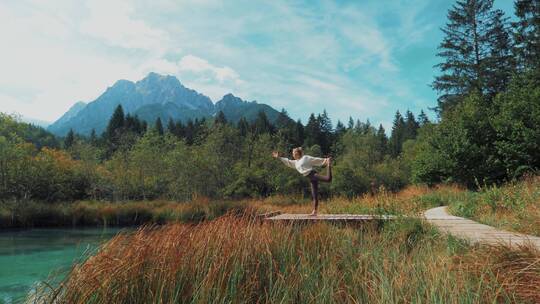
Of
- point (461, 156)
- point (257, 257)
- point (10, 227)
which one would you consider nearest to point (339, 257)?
point (257, 257)

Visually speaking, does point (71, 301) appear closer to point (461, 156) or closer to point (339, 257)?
point (339, 257)

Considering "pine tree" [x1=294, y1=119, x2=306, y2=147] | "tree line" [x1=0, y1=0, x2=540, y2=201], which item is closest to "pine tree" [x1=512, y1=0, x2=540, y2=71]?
"tree line" [x1=0, y1=0, x2=540, y2=201]

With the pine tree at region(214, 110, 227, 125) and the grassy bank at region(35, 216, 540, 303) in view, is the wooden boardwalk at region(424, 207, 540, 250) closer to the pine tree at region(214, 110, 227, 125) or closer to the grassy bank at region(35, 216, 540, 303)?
the grassy bank at region(35, 216, 540, 303)

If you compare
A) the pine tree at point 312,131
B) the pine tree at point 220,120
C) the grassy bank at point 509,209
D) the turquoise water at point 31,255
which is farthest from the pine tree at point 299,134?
the grassy bank at point 509,209

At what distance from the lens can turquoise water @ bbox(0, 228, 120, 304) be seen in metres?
6.75

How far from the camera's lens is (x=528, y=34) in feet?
79.9

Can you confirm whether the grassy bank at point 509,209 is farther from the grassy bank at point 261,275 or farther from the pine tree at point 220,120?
the pine tree at point 220,120

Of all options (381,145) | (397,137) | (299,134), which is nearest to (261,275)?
(381,145)

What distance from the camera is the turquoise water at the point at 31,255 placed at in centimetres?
675

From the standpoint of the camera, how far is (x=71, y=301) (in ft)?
7.09

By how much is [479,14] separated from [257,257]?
3393 centimetres

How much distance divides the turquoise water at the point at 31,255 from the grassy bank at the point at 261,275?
6.46ft

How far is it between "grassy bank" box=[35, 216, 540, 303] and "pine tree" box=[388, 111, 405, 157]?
59659 millimetres

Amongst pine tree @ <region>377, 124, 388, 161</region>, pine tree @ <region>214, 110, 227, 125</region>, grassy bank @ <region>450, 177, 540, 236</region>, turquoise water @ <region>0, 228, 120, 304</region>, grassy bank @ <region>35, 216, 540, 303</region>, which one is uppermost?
pine tree @ <region>214, 110, 227, 125</region>
